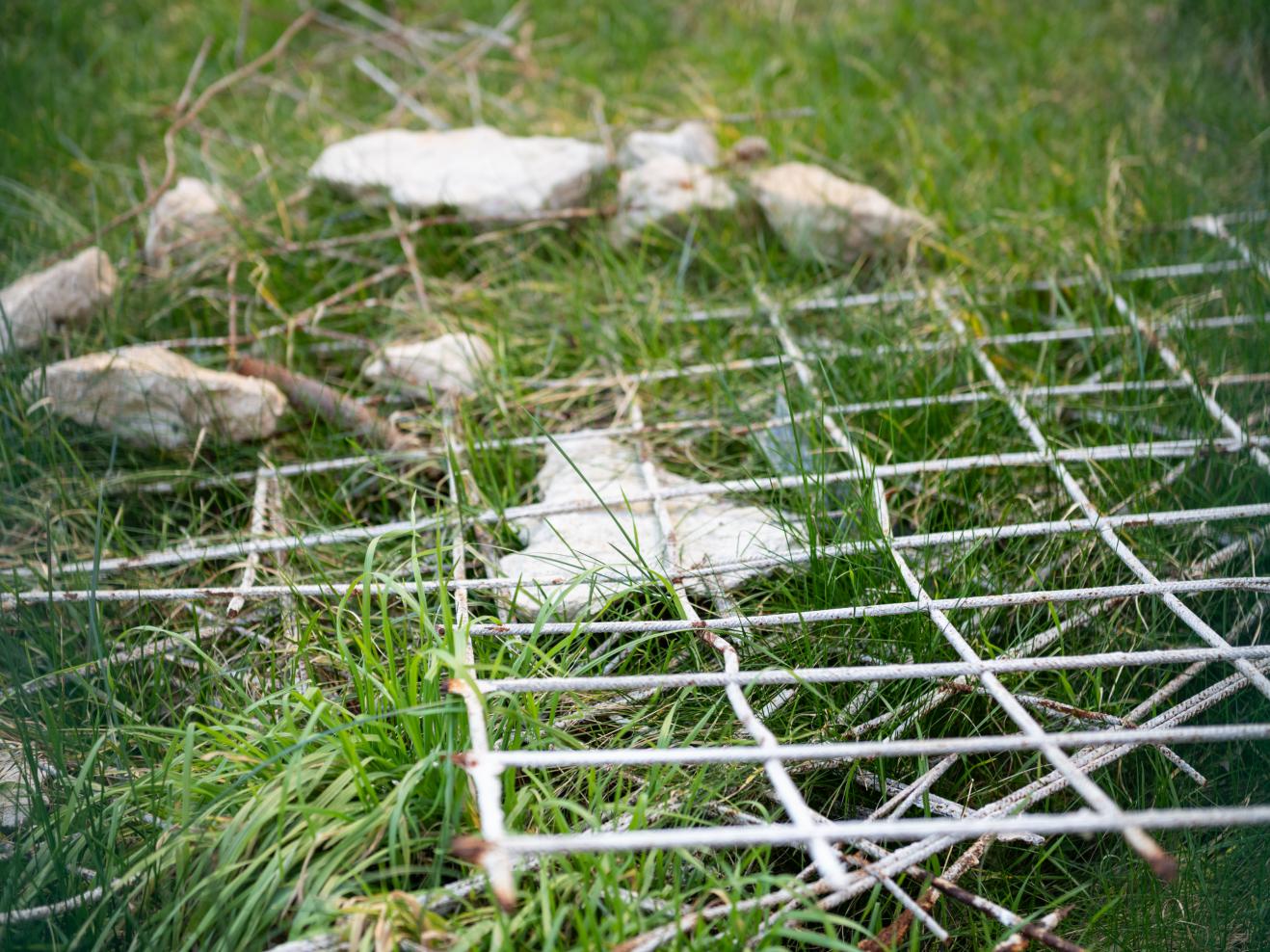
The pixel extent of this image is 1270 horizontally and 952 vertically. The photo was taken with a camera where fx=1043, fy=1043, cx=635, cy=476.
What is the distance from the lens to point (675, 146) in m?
3.47

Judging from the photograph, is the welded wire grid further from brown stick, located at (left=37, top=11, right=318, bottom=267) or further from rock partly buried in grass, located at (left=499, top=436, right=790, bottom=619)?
brown stick, located at (left=37, top=11, right=318, bottom=267)

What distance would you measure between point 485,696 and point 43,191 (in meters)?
2.89

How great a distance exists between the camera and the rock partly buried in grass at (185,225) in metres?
3.03

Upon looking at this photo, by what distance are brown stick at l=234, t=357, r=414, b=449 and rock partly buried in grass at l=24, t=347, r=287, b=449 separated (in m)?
0.12

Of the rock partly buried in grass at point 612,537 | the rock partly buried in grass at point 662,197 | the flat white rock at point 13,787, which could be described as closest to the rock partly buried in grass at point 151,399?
the rock partly buried in grass at point 612,537

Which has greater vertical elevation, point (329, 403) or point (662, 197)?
point (662, 197)

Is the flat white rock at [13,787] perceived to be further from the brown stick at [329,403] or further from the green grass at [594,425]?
the brown stick at [329,403]

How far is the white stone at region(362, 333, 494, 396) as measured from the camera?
8.39 ft

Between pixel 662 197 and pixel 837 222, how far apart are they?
53 centimetres

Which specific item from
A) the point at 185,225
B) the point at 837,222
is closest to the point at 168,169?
the point at 185,225

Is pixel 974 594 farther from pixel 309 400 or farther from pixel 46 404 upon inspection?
pixel 46 404

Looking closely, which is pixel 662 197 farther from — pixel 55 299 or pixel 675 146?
pixel 55 299

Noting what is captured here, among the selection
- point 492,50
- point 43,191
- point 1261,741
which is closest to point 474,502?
point 1261,741

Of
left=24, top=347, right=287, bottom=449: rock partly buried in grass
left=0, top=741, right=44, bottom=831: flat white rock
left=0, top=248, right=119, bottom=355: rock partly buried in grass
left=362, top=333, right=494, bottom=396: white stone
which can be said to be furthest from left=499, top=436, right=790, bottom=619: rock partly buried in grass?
left=0, top=248, right=119, bottom=355: rock partly buried in grass
